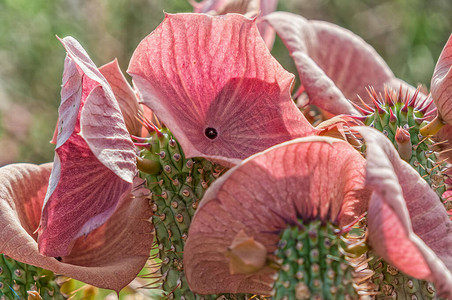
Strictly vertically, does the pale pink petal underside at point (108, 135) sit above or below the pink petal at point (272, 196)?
above

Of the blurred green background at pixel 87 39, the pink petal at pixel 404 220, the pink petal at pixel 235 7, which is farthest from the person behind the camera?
the blurred green background at pixel 87 39

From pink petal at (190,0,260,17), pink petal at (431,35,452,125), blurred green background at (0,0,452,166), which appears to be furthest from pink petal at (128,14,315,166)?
blurred green background at (0,0,452,166)

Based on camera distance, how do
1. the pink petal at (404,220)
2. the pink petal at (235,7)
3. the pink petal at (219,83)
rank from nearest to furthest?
the pink petal at (404,220)
the pink petal at (219,83)
the pink petal at (235,7)

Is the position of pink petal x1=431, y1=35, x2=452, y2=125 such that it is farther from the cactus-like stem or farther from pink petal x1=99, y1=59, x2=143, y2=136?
pink petal x1=99, y1=59, x2=143, y2=136

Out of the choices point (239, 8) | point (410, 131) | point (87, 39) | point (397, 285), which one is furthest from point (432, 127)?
point (87, 39)

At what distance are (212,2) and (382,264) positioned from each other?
410 mm

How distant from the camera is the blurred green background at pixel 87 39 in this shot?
2.38 m

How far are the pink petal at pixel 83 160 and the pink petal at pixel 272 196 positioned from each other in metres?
0.07

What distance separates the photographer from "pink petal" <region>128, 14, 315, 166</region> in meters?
0.46

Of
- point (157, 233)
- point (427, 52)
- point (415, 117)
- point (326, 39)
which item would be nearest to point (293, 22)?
point (326, 39)

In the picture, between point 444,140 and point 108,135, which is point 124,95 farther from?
point 444,140

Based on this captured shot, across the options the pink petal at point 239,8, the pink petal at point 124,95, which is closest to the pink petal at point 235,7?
the pink petal at point 239,8

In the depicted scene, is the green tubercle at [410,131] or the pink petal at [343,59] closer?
the green tubercle at [410,131]

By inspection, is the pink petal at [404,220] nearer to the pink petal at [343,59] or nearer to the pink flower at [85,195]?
the pink flower at [85,195]
